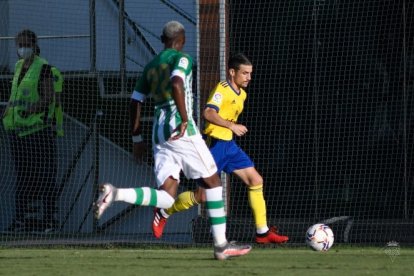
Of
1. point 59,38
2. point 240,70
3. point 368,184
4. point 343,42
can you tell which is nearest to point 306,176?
point 368,184

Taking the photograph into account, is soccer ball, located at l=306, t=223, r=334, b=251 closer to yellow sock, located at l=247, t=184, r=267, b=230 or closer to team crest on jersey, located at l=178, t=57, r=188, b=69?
yellow sock, located at l=247, t=184, r=267, b=230

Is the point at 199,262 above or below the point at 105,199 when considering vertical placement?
below

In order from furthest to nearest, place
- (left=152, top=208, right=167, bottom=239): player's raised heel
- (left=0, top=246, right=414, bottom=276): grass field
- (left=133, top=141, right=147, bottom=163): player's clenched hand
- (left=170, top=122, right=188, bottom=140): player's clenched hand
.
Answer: (left=152, top=208, right=167, bottom=239): player's raised heel, (left=133, top=141, right=147, bottom=163): player's clenched hand, (left=170, top=122, right=188, bottom=140): player's clenched hand, (left=0, top=246, right=414, bottom=276): grass field

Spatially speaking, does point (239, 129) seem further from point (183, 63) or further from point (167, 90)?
point (183, 63)

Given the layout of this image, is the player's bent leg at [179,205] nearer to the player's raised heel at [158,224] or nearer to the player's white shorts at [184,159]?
the player's raised heel at [158,224]

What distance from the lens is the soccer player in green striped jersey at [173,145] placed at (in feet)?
29.8

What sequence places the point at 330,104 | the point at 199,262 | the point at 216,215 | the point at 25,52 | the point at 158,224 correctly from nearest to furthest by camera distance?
the point at 216,215, the point at 199,262, the point at 158,224, the point at 330,104, the point at 25,52

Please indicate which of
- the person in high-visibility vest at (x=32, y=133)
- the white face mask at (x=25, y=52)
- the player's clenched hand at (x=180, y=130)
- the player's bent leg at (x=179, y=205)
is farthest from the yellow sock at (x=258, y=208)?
the white face mask at (x=25, y=52)

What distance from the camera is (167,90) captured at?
30.2 feet

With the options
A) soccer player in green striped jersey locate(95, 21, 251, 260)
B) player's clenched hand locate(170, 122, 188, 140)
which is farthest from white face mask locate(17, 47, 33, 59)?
player's clenched hand locate(170, 122, 188, 140)

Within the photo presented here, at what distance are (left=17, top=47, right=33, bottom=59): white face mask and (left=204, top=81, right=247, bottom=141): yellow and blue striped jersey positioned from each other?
10.8ft

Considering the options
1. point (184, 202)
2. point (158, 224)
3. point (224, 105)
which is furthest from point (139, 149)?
point (224, 105)

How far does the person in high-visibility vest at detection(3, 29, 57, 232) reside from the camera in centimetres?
1344

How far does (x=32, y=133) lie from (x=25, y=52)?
3.15 feet
